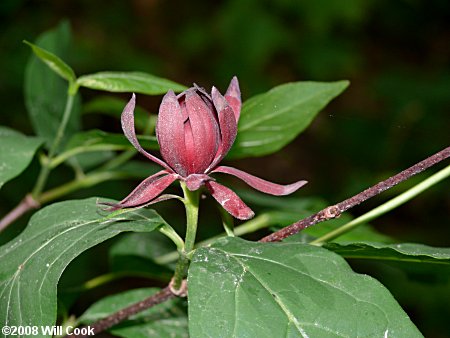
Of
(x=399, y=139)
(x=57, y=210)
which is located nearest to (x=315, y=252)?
(x=57, y=210)

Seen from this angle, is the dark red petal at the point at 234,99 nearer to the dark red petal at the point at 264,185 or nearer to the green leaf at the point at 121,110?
the dark red petal at the point at 264,185

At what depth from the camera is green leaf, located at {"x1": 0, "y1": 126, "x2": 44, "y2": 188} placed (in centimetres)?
115

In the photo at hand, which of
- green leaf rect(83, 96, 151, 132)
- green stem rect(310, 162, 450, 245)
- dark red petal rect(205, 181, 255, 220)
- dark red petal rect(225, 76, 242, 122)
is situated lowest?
green leaf rect(83, 96, 151, 132)

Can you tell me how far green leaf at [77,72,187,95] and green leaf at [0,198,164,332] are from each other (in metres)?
0.26

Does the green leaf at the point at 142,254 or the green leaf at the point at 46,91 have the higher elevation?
the green leaf at the point at 46,91

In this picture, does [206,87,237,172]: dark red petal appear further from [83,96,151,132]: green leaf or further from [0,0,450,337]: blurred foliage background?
[0,0,450,337]: blurred foliage background

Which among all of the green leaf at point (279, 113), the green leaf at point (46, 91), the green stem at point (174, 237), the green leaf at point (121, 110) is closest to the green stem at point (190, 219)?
the green stem at point (174, 237)

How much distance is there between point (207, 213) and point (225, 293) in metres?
3.12

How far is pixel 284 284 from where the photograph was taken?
78 cm

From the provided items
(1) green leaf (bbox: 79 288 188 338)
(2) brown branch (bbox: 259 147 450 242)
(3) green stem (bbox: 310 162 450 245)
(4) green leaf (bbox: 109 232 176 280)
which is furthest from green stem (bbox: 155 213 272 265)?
(2) brown branch (bbox: 259 147 450 242)

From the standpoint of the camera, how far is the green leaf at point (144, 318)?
1.16 meters

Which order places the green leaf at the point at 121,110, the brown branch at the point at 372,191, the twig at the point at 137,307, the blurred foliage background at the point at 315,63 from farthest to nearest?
the blurred foliage background at the point at 315,63 < the green leaf at the point at 121,110 < the twig at the point at 137,307 < the brown branch at the point at 372,191

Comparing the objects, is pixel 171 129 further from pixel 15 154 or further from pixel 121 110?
pixel 121 110

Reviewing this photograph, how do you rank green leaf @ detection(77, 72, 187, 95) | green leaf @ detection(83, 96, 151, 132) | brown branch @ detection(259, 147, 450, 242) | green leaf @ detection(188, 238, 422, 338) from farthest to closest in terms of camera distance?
1. green leaf @ detection(83, 96, 151, 132)
2. green leaf @ detection(77, 72, 187, 95)
3. brown branch @ detection(259, 147, 450, 242)
4. green leaf @ detection(188, 238, 422, 338)
